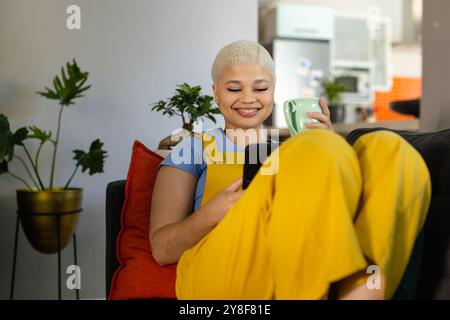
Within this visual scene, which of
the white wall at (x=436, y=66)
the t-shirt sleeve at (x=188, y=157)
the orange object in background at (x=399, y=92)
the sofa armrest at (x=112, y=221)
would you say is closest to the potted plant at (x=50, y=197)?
the sofa armrest at (x=112, y=221)

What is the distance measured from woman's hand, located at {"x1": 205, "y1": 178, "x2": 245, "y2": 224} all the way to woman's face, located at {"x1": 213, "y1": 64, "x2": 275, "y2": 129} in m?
0.25

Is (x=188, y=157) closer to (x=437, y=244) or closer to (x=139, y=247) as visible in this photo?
(x=139, y=247)

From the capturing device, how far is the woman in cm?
72

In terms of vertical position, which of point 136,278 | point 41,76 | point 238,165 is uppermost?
point 41,76

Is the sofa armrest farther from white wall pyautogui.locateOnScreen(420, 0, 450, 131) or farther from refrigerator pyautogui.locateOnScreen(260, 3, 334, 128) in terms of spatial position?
refrigerator pyautogui.locateOnScreen(260, 3, 334, 128)

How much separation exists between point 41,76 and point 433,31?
4.51ft

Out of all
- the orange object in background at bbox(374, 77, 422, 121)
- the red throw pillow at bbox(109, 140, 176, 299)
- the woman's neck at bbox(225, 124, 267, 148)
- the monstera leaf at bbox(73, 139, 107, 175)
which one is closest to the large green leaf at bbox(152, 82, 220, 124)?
the monstera leaf at bbox(73, 139, 107, 175)

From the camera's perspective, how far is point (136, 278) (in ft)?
3.52

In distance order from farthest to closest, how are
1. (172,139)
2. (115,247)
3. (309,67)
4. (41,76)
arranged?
(309,67) → (41,76) → (172,139) → (115,247)

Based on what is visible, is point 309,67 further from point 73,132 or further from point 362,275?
point 362,275

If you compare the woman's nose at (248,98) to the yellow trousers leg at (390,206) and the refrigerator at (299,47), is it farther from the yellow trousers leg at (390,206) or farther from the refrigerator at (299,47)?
the refrigerator at (299,47)

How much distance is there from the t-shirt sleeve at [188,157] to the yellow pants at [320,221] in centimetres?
25

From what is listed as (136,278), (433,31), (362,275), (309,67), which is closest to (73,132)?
(136,278)

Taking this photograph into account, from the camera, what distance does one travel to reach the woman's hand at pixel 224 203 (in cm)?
85
